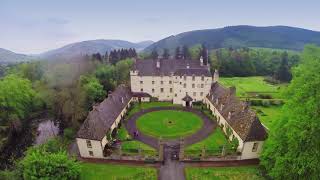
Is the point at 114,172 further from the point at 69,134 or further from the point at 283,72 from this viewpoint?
the point at 283,72

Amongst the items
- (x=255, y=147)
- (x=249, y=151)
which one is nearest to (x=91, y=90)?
(x=249, y=151)

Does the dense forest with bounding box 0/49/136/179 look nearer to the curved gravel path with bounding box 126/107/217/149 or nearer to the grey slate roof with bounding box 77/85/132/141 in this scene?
the grey slate roof with bounding box 77/85/132/141

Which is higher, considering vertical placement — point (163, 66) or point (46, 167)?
point (163, 66)

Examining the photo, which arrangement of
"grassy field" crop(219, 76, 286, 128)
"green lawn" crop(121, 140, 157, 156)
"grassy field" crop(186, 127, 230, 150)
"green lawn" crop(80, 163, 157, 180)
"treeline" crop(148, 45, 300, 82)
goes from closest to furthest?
"green lawn" crop(80, 163, 157, 180), "green lawn" crop(121, 140, 157, 156), "grassy field" crop(186, 127, 230, 150), "grassy field" crop(219, 76, 286, 128), "treeline" crop(148, 45, 300, 82)

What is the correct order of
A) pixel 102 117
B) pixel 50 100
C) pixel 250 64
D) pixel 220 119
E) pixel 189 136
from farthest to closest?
pixel 250 64
pixel 50 100
pixel 220 119
pixel 189 136
pixel 102 117

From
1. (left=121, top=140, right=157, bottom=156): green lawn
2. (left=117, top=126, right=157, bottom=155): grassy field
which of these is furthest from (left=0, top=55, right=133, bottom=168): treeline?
(left=121, top=140, right=157, bottom=156): green lawn

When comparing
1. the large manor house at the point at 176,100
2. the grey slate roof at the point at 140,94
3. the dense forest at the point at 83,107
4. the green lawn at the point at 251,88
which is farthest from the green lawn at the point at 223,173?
the green lawn at the point at 251,88
